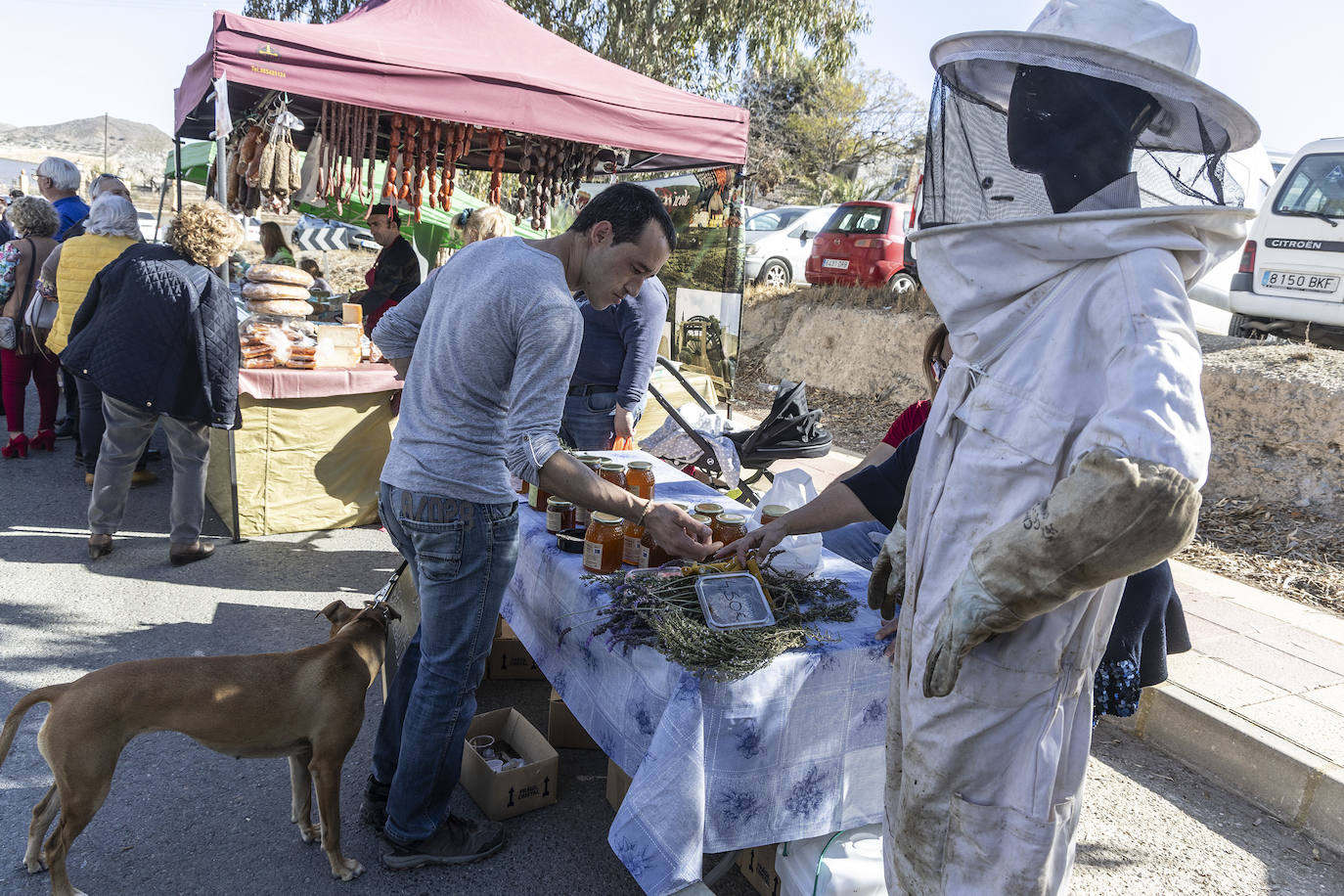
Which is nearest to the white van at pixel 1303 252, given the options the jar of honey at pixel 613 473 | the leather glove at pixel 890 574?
the jar of honey at pixel 613 473

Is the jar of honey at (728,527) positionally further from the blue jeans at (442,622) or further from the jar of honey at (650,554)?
the blue jeans at (442,622)

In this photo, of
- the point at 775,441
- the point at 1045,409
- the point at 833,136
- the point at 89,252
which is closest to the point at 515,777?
the point at 1045,409

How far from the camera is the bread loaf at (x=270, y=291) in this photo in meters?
5.52

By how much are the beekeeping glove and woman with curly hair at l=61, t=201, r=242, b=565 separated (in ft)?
14.9

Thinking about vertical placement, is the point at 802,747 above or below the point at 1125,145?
below

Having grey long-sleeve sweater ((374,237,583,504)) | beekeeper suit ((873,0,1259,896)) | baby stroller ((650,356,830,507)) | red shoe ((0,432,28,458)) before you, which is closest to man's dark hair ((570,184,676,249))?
grey long-sleeve sweater ((374,237,583,504))

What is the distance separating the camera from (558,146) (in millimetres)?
7082

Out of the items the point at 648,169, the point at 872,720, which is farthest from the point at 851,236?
the point at 872,720

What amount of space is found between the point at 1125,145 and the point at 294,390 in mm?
4782

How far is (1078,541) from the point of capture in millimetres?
1222

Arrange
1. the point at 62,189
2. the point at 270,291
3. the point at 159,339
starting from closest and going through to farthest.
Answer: the point at 159,339 → the point at 270,291 → the point at 62,189

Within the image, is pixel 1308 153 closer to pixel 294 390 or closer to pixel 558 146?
pixel 558 146

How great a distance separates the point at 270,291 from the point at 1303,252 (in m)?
8.40

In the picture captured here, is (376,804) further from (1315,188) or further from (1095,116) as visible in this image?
(1315,188)
